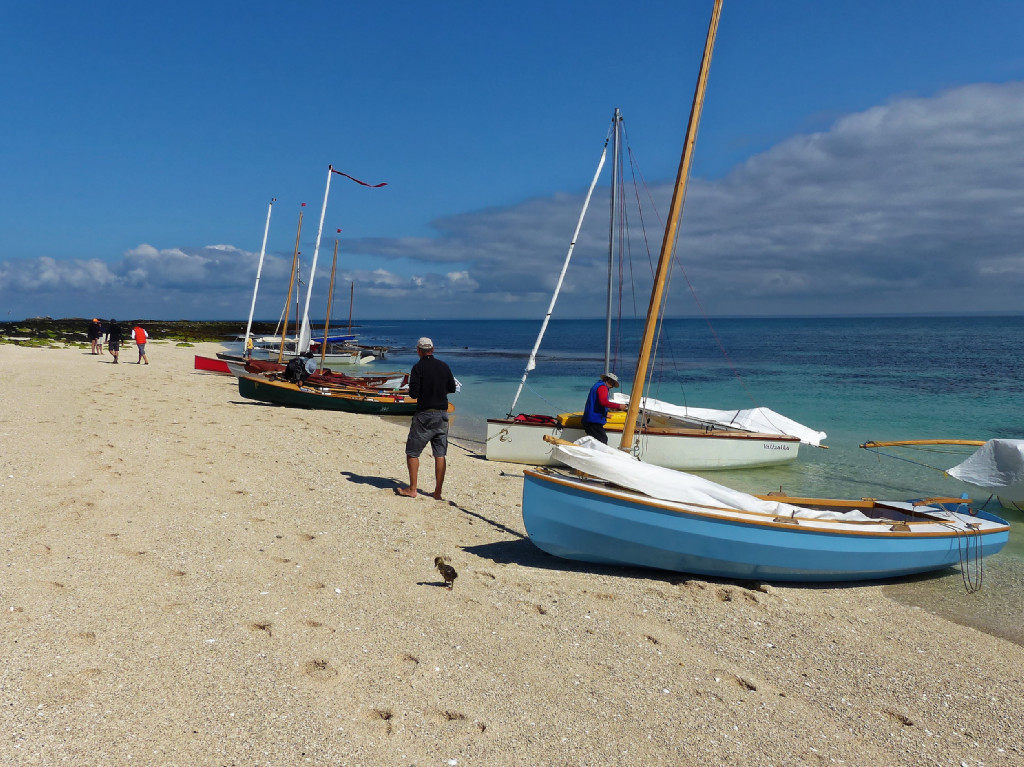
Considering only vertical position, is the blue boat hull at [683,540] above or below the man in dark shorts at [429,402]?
below

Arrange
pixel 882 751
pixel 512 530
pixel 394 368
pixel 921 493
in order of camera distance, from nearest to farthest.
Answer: pixel 882 751
pixel 512 530
pixel 921 493
pixel 394 368

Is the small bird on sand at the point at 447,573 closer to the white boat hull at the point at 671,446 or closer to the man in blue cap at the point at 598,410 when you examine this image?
the man in blue cap at the point at 598,410

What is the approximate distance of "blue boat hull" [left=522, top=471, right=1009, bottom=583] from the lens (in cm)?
681

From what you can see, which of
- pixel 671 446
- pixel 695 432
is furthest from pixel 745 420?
pixel 671 446

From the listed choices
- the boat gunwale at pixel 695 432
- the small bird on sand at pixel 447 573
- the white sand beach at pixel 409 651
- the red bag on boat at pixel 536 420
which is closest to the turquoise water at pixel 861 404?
the boat gunwale at pixel 695 432

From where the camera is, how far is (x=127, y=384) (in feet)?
68.1

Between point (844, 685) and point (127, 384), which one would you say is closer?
point (844, 685)

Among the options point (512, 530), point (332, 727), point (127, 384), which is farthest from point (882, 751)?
point (127, 384)

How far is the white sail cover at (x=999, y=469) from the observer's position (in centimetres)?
1164

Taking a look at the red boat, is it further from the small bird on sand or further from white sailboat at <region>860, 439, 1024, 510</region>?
white sailboat at <region>860, 439, 1024, 510</region>

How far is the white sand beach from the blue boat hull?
0.25m

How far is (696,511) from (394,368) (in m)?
43.8

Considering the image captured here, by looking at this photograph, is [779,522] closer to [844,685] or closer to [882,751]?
[844,685]

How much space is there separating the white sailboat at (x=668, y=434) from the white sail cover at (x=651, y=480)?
5.82m
